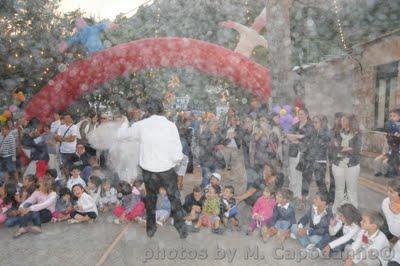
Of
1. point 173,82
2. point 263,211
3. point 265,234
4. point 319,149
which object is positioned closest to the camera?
point 265,234

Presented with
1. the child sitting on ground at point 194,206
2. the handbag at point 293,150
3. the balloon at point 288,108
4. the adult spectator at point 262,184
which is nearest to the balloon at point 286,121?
the balloon at point 288,108

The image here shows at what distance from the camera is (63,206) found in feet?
22.5

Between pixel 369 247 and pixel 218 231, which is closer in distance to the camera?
pixel 369 247

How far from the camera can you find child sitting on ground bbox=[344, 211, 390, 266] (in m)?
4.59

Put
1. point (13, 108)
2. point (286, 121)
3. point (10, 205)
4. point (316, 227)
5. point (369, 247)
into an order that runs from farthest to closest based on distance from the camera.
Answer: point (13, 108) → point (286, 121) → point (10, 205) → point (316, 227) → point (369, 247)

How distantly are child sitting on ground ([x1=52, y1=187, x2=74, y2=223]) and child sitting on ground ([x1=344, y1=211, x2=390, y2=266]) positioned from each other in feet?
13.5

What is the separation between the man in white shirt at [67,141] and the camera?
8290 mm

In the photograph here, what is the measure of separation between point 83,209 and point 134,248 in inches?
59.8

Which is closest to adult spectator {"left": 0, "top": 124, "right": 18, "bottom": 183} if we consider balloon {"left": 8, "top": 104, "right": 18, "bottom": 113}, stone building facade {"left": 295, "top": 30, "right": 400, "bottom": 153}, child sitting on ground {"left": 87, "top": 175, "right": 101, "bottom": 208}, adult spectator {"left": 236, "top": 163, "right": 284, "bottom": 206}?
balloon {"left": 8, "top": 104, "right": 18, "bottom": 113}

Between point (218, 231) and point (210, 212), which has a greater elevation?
point (210, 212)

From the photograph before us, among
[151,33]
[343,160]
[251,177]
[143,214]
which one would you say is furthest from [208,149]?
[151,33]

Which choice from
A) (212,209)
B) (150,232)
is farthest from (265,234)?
(150,232)

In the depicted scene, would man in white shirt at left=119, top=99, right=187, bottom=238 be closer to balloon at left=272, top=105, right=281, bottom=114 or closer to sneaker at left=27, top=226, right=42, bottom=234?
sneaker at left=27, top=226, right=42, bottom=234

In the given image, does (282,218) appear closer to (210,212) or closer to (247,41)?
(210,212)
